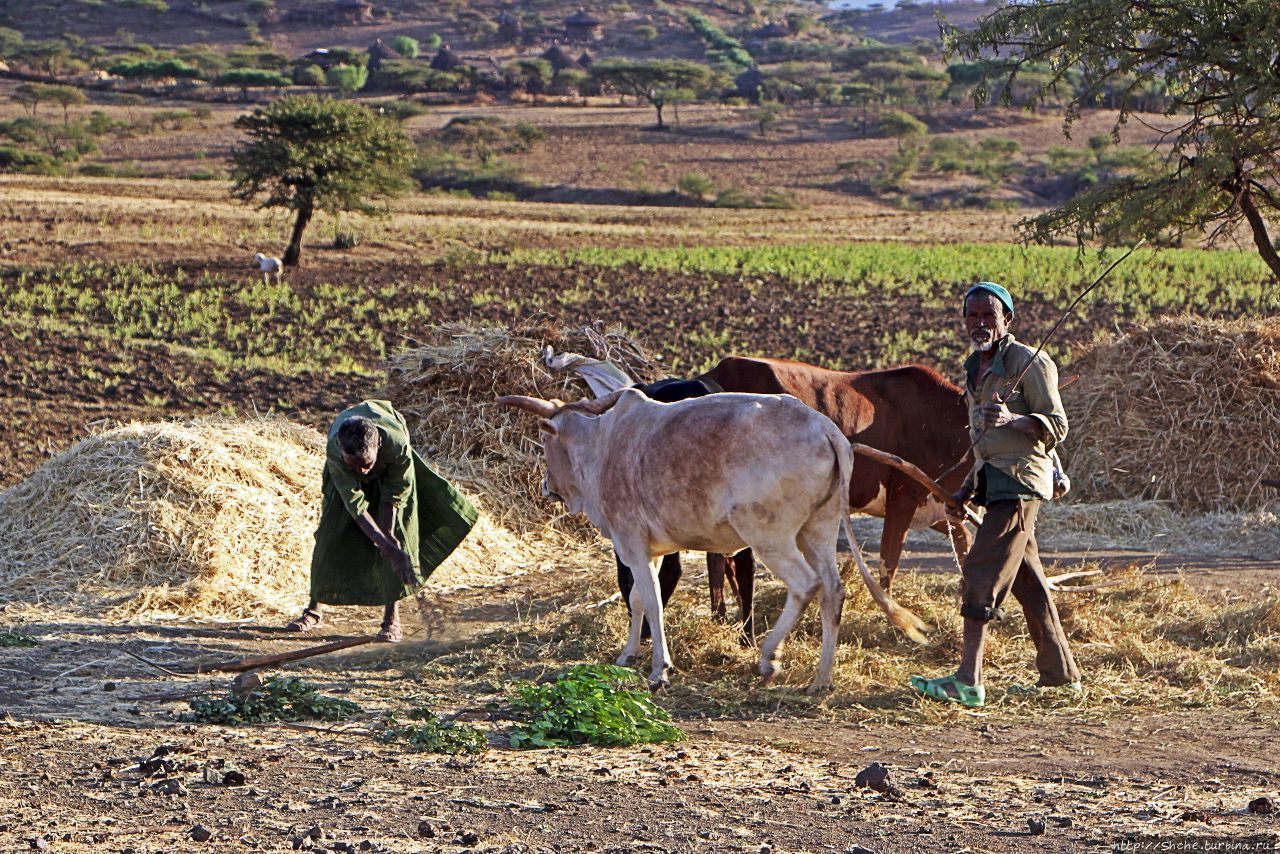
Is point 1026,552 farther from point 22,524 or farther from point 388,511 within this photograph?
point 22,524

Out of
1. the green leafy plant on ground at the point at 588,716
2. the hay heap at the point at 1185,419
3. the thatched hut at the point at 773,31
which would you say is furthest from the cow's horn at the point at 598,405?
the thatched hut at the point at 773,31

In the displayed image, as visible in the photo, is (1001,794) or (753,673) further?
(753,673)

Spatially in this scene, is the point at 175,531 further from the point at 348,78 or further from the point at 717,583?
the point at 348,78

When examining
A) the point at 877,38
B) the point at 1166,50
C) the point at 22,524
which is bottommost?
the point at 22,524

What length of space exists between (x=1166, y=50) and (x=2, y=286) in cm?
1805

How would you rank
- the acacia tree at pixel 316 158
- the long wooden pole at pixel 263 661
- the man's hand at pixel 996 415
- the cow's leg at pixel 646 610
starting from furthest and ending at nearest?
the acacia tree at pixel 316 158 < the long wooden pole at pixel 263 661 < the cow's leg at pixel 646 610 < the man's hand at pixel 996 415

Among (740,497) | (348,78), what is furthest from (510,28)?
(740,497)

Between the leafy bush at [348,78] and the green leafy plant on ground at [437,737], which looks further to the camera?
the leafy bush at [348,78]

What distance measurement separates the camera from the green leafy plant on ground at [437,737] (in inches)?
236

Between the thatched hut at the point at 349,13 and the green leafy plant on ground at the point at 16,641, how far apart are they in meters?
93.1

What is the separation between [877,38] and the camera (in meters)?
137

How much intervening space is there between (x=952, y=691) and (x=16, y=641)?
4724 millimetres

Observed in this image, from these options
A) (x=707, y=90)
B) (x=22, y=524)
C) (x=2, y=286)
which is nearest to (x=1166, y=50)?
(x=22, y=524)

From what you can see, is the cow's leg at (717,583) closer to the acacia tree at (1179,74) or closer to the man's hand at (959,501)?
the man's hand at (959,501)
